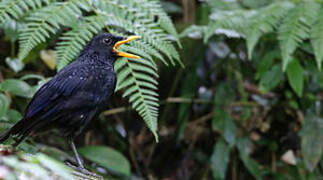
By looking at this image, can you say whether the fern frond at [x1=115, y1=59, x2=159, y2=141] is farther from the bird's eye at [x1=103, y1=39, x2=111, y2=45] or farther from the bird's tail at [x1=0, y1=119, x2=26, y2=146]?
the bird's tail at [x1=0, y1=119, x2=26, y2=146]

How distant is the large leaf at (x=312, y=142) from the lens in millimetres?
4273

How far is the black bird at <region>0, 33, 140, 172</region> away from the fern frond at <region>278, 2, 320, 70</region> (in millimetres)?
1248

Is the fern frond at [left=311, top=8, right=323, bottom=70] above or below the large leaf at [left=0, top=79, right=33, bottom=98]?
below

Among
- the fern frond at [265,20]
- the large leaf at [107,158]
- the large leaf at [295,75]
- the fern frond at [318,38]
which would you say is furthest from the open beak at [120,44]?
the large leaf at [295,75]

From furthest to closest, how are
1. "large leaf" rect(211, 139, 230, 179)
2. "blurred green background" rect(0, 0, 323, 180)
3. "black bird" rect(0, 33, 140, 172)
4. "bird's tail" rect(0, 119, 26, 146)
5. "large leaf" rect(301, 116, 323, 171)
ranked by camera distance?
"large leaf" rect(211, 139, 230, 179) → "large leaf" rect(301, 116, 323, 171) → "blurred green background" rect(0, 0, 323, 180) → "black bird" rect(0, 33, 140, 172) → "bird's tail" rect(0, 119, 26, 146)

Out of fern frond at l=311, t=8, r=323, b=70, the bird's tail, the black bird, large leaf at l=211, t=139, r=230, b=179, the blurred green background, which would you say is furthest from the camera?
large leaf at l=211, t=139, r=230, b=179

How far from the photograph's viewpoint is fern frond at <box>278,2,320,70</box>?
3.46 metres

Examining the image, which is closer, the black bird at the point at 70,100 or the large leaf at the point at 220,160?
the black bird at the point at 70,100

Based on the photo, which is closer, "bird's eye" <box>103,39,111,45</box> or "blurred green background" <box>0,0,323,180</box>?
"bird's eye" <box>103,39,111,45</box>

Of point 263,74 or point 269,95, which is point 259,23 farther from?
point 269,95

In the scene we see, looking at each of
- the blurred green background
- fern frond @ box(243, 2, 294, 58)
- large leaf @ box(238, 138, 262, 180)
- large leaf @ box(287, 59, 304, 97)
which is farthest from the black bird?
large leaf @ box(238, 138, 262, 180)

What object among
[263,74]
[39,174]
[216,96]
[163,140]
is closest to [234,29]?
[263,74]

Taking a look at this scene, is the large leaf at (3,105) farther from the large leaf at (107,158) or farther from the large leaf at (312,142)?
the large leaf at (312,142)

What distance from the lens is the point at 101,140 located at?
194 inches
